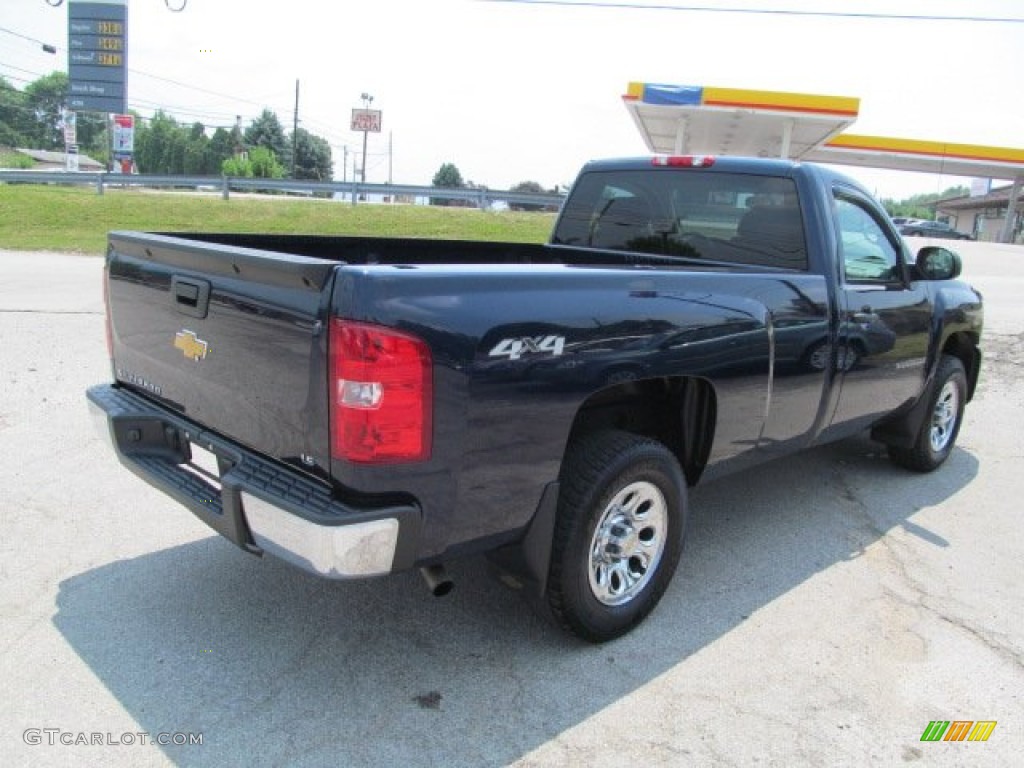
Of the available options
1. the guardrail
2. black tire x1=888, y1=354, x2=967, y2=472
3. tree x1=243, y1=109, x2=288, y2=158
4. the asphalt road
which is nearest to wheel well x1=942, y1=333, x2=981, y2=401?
black tire x1=888, y1=354, x2=967, y2=472

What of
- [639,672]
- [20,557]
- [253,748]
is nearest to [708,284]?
[639,672]

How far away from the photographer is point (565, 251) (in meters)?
4.84

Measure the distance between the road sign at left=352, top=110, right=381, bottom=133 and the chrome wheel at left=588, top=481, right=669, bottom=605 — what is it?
106 feet

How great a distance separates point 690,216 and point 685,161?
318 mm

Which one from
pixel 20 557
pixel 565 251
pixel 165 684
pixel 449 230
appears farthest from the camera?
pixel 449 230

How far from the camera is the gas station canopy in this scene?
80.2ft

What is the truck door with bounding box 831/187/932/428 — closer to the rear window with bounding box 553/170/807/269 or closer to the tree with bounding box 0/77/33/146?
the rear window with bounding box 553/170/807/269

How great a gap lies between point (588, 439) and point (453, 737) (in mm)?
1136

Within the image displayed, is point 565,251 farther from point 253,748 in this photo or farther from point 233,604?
point 253,748

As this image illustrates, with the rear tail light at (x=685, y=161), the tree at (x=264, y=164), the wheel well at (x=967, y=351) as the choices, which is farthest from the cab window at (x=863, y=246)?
the tree at (x=264, y=164)

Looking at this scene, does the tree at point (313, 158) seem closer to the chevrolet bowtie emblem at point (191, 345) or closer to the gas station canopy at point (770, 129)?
the gas station canopy at point (770, 129)

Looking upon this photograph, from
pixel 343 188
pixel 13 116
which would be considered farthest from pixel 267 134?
pixel 343 188

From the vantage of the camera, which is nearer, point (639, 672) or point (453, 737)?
point (453, 737)
